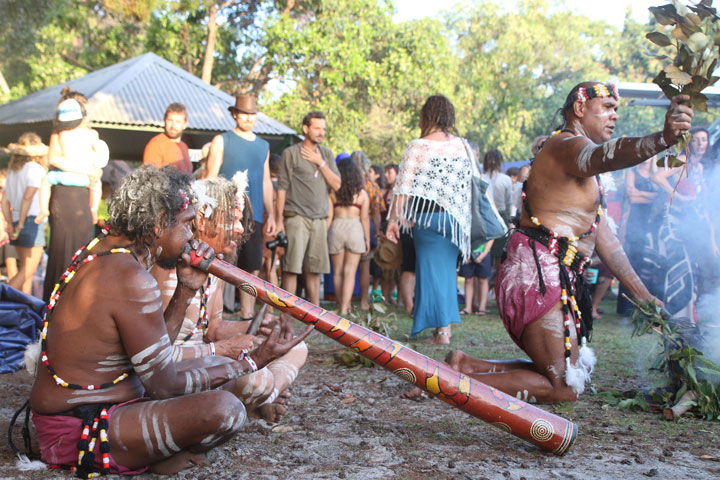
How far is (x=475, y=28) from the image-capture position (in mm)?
29172

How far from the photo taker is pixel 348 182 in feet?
25.0

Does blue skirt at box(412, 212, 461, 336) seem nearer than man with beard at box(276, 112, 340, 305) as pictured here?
Yes

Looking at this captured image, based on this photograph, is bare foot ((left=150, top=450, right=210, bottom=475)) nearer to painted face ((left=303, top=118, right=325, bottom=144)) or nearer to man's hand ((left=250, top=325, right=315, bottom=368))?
man's hand ((left=250, top=325, right=315, bottom=368))

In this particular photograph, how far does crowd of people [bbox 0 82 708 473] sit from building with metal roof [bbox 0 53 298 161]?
107 inches

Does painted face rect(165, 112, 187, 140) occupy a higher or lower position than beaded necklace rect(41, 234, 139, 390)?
higher

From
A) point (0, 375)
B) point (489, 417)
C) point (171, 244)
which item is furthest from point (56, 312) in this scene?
point (0, 375)

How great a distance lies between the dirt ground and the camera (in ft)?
8.58

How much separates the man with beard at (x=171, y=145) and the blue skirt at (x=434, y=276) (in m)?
2.42

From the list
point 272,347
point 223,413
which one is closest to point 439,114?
point 272,347

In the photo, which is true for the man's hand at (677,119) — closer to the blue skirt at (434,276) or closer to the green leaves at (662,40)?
the green leaves at (662,40)

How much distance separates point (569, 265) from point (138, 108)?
8.44 meters

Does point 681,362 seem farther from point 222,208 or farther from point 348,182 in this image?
point 348,182

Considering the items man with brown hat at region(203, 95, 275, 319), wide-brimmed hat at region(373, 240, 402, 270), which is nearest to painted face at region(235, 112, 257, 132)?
man with brown hat at region(203, 95, 275, 319)

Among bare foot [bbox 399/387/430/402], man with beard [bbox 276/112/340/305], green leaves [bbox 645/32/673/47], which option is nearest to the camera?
green leaves [bbox 645/32/673/47]
